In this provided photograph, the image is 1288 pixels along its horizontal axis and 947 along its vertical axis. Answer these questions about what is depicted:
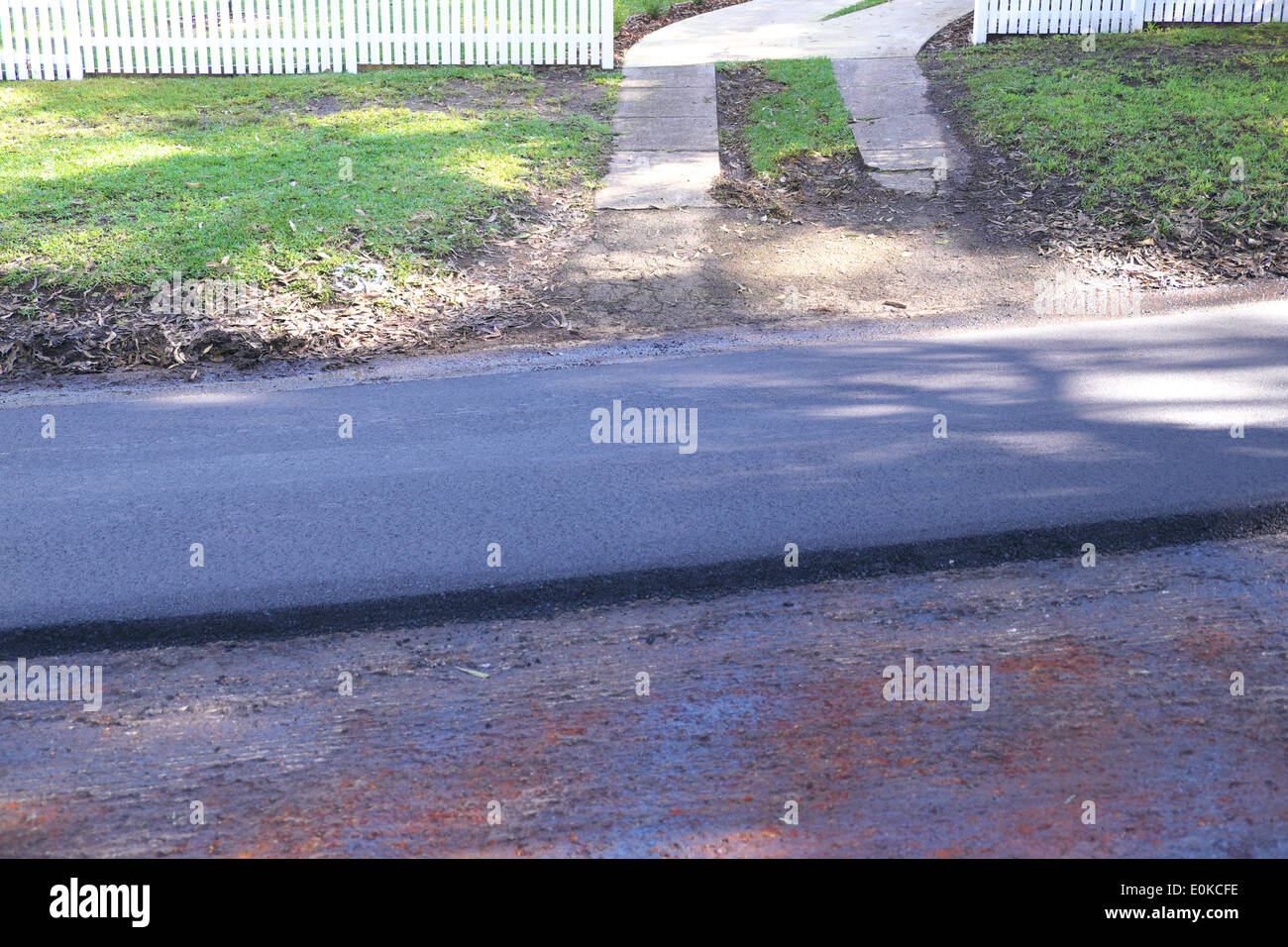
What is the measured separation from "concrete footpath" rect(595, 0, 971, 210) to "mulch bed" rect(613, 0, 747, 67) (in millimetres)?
219

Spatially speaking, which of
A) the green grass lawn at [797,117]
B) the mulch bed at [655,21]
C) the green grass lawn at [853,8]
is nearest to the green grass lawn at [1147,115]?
the green grass lawn at [797,117]

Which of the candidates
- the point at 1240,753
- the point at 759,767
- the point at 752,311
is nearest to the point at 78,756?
the point at 759,767

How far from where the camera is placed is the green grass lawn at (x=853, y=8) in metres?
17.0

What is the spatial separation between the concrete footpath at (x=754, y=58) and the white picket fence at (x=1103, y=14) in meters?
1.04

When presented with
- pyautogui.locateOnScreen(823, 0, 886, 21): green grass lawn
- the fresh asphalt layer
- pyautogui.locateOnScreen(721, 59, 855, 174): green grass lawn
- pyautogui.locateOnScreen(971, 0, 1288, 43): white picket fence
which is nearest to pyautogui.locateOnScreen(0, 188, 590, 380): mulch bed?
the fresh asphalt layer

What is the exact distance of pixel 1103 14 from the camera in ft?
49.0

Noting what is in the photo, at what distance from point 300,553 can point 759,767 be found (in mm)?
2615

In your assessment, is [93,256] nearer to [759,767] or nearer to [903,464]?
[903,464]

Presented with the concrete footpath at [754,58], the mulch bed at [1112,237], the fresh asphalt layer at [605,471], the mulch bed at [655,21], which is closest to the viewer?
the fresh asphalt layer at [605,471]

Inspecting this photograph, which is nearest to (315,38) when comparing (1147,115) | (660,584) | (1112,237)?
(1147,115)

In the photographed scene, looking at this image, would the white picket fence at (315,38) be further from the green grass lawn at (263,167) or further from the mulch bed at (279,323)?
the mulch bed at (279,323)

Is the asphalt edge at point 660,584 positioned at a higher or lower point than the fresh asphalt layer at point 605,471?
lower

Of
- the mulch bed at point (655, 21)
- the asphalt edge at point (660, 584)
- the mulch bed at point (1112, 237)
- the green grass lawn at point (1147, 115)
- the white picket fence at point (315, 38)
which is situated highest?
the mulch bed at point (655, 21)

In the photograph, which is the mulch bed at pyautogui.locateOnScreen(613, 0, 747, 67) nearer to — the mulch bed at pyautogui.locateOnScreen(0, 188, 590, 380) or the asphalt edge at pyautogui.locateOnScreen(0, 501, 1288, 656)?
the mulch bed at pyautogui.locateOnScreen(0, 188, 590, 380)
